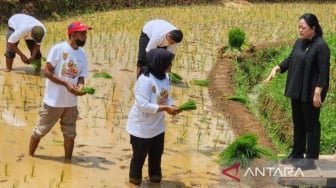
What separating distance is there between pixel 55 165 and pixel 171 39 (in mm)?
2271

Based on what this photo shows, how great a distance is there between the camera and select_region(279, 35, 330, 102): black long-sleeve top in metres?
5.16

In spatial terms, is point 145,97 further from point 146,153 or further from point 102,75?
point 102,75

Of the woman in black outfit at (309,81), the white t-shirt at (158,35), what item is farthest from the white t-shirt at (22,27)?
the woman in black outfit at (309,81)

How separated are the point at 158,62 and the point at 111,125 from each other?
2229 millimetres

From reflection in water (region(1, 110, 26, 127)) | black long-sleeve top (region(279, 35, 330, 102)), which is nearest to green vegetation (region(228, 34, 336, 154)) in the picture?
black long-sleeve top (region(279, 35, 330, 102))

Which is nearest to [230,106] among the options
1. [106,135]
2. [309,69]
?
[106,135]

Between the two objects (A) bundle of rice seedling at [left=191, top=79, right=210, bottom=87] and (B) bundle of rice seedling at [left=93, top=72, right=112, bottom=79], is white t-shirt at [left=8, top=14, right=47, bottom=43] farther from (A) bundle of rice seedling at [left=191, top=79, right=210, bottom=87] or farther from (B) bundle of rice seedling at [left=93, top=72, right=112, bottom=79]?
(A) bundle of rice seedling at [left=191, top=79, right=210, bottom=87]

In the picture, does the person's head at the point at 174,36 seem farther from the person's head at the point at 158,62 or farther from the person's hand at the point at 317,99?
the person's hand at the point at 317,99

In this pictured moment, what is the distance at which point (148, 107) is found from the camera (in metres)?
4.82

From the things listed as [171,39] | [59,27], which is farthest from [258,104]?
[59,27]

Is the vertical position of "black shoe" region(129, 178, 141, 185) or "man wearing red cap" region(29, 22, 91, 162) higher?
"man wearing red cap" region(29, 22, 91, 162)

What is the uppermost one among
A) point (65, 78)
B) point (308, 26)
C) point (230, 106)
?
point (308, 26)

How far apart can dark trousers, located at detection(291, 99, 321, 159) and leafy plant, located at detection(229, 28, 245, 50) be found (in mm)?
5044

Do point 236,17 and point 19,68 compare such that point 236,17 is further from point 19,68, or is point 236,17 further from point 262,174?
point 262,174
